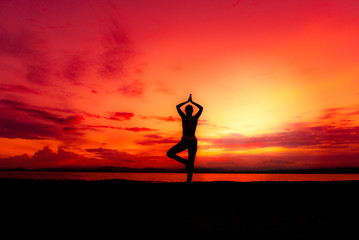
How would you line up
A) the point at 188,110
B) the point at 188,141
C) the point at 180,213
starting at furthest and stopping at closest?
the point at 188,110 → the point at 188,141 → the point at 180,213

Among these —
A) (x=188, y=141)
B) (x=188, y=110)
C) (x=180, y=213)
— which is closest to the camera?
(x=180, y=213)

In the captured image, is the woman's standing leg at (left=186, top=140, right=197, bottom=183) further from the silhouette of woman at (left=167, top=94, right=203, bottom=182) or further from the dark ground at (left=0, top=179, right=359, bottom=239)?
the dark ground at (left=0, top=179, right=359, bottom=239)

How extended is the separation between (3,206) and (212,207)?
14.1 feet

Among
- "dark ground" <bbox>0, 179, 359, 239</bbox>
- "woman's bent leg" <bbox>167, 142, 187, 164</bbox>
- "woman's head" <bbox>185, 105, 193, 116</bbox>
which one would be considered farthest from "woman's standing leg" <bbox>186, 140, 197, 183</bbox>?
"dark ground" <bbox>0, 179, 359, 239</bbox>

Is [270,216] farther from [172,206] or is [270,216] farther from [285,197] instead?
[285,197]

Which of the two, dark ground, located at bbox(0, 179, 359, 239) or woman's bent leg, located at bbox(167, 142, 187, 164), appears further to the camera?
woman's bent leg, located at bbox(167, 142, 187, 164)

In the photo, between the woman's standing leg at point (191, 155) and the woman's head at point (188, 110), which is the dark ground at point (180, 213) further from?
the woman's head at point (188, 110)

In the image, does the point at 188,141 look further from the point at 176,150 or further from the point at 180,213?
the point at 180,213

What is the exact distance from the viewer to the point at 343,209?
17.3 ft

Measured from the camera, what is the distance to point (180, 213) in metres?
4.80

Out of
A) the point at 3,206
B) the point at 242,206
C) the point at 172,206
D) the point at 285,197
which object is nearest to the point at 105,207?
the point at 172,206

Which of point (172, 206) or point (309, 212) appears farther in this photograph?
point (172, 206)

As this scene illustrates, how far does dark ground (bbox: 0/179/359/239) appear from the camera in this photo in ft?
11.4

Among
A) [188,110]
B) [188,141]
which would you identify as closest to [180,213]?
[188,141]
